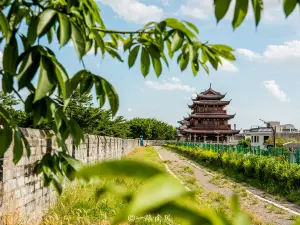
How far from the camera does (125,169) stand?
34 centimetres

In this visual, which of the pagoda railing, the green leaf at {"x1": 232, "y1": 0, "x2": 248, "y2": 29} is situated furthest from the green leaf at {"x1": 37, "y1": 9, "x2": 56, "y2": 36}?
the pagoda railing

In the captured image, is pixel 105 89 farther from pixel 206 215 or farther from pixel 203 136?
pixel 203 136

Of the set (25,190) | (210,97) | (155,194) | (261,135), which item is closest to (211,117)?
(210,97)

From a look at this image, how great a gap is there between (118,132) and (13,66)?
3339cm

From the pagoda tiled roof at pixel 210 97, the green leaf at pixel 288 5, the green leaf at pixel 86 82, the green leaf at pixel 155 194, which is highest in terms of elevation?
the pagoda tiled roof at pixel 210 97

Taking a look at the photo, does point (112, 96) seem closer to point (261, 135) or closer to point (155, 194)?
point (155, 194)

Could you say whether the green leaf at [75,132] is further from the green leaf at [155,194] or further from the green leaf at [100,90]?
the green leaf at [155,194]

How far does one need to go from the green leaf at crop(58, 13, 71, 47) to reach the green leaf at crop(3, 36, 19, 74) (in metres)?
0.23

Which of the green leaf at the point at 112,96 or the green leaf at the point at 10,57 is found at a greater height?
the green leaf at the point at 10,57

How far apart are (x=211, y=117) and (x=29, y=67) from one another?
60.5m

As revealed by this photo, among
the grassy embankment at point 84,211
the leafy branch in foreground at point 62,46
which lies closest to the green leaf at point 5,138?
the leafy branch in foreground at point 62,46

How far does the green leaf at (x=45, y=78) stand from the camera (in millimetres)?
1308

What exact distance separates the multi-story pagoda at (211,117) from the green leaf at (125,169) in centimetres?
6120

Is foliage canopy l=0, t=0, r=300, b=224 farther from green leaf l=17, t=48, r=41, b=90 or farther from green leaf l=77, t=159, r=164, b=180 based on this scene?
green leaf l=77, t=159, r=164, b=180
